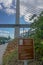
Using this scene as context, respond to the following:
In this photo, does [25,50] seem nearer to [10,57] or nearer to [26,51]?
[26,51]

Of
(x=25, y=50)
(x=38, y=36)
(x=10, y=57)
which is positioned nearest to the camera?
(x=25, y=50)

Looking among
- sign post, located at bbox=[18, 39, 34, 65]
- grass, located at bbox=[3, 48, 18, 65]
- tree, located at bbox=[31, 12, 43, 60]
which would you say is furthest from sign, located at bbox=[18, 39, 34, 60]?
grass, located at bbox=[3, 48, 18, 65]

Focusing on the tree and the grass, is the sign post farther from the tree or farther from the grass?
the grass

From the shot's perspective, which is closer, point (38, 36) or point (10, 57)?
point (38, 36)

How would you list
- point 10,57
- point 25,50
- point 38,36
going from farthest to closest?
point 10,57, point 38,36, point 25,50

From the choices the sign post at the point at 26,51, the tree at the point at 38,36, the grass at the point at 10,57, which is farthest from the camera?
the grass at the point at 10,57

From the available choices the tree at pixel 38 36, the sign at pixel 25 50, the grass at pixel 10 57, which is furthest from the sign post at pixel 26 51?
the grass at pixel 10 57

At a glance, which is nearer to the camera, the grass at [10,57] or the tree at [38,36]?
the tree at [38,36]

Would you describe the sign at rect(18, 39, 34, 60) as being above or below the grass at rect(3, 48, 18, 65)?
above

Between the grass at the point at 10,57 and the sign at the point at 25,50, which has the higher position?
the sign at the point at 25,50

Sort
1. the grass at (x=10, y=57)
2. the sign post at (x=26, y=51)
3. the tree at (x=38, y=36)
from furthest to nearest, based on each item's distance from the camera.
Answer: the grass at (x=10, y=57)
the tree at (x=38, y=36)
the sign post at (x=26, y=51)

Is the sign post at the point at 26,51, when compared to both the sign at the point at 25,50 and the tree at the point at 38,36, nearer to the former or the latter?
the sign at the point at 25,50

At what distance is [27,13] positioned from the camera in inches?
Answer: 256

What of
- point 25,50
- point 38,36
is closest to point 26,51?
point 25,50
